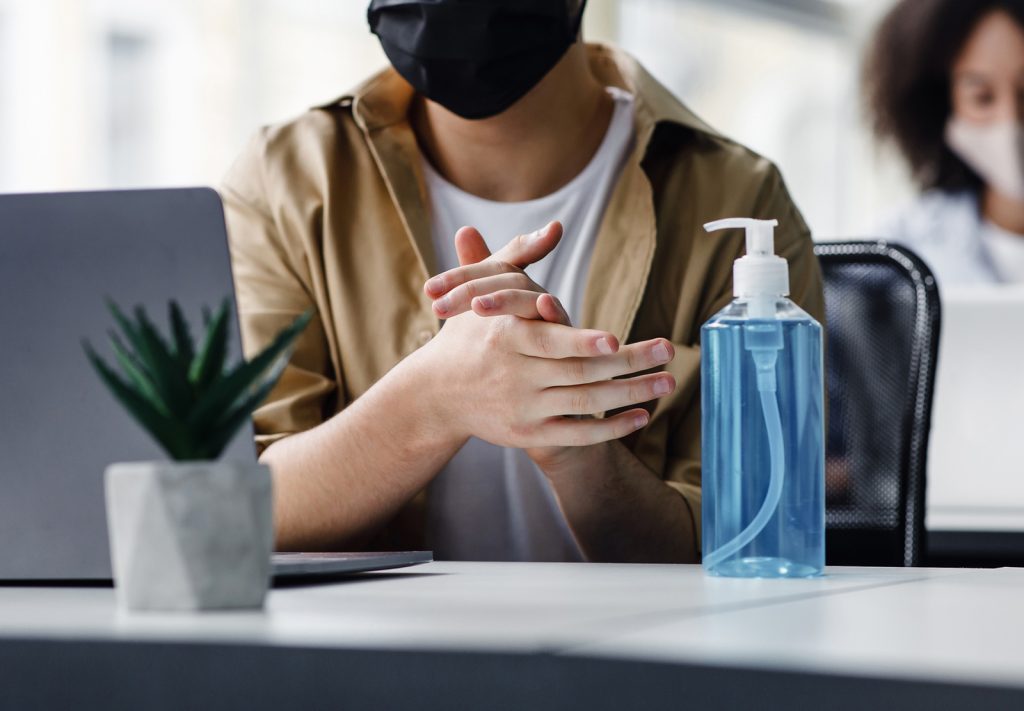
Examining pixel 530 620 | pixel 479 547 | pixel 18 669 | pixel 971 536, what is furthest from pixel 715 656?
pixel 971 536

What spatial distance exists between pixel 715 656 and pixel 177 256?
41 cm

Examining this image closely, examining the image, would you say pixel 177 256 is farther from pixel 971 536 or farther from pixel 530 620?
pixel 971 536

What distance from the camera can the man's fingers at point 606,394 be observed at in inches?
33.7

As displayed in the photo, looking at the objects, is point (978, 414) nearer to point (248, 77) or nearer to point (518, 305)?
point (518, 305)

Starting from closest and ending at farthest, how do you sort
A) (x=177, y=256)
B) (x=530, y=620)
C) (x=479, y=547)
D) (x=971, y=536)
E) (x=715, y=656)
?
(x=715, y=656)
(x=530, y=620)
(x=177, y=256)
(x=479, y=547)
(x=971, y=536)

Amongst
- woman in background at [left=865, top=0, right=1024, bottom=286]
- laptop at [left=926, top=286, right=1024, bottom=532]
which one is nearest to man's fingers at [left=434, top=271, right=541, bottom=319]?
laptop at [left=926, top=286, right=1024, bottom=532]

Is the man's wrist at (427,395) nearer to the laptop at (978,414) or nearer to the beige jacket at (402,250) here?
the beige jacket at (402,250)

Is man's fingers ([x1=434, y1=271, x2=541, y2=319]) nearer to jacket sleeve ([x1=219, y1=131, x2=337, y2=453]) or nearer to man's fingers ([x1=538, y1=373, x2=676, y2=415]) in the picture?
man's fingers ([x1=538, y1=373, x2=676, y2=415])

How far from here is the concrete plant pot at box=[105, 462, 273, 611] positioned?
1.79ft

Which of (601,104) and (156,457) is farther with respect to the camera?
(601,104)

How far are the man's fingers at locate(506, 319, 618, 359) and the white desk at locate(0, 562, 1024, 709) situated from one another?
254mm

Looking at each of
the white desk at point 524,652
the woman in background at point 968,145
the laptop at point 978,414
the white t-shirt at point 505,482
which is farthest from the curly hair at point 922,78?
the white desk at point 524,652

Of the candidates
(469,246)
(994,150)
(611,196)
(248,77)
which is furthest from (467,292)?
(248,77)

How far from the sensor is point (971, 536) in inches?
→ 62.1
